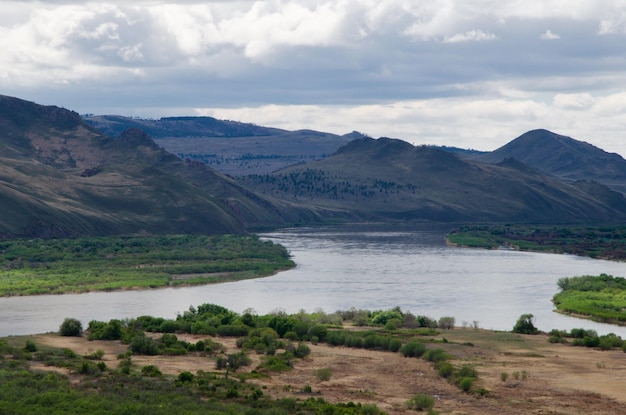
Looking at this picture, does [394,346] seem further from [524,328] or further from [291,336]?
[524,328]

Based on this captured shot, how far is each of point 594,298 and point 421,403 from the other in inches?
2373

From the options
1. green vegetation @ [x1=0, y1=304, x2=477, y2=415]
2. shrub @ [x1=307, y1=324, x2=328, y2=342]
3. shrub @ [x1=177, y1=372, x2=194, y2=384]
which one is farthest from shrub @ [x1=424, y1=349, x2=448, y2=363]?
shrub @ [x1=177, y1=372, x2=194, y2=384]

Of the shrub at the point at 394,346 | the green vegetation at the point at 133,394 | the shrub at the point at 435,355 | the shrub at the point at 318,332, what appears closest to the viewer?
the green vegetation at the point at 133,394

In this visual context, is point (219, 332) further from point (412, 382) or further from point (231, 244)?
point (231, 244)

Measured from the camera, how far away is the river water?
9894 cm

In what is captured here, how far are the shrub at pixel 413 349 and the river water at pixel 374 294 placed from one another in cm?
1851

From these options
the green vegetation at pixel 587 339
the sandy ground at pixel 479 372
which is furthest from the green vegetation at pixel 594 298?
the sandy ground at pixel 479 372

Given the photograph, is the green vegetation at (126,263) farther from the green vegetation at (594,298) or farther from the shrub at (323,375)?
the shrub at (323,375)

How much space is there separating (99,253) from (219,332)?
8552 centimetres

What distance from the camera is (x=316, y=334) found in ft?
266

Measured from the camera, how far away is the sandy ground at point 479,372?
57344mm

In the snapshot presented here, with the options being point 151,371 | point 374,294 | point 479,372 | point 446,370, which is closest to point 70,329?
point 151,371

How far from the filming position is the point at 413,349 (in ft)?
243

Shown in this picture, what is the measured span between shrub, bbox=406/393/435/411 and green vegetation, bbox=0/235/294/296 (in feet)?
229
